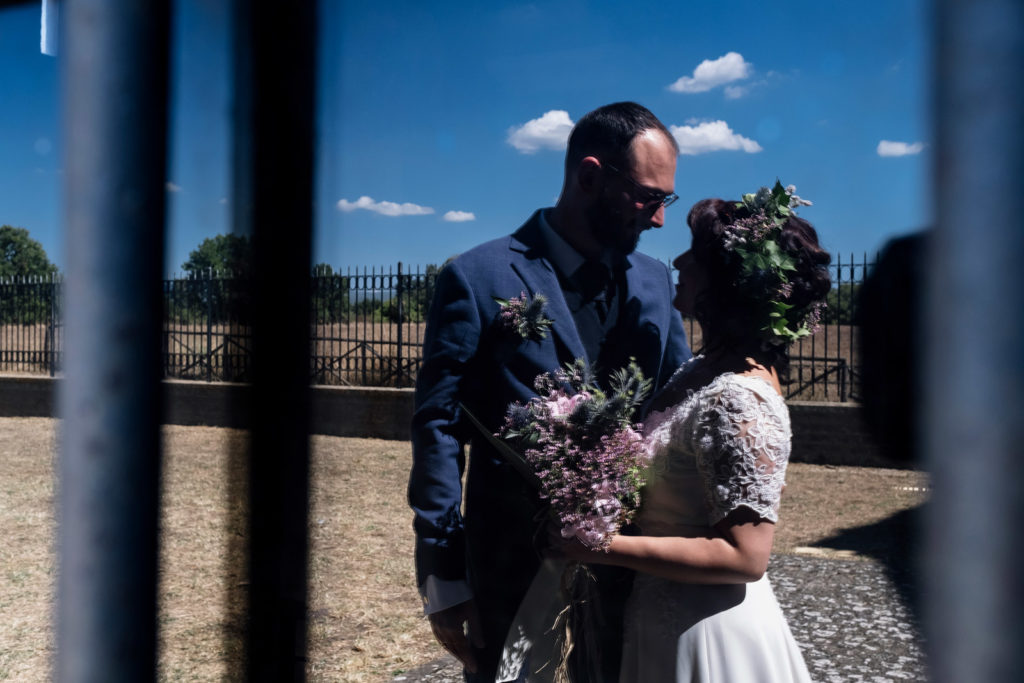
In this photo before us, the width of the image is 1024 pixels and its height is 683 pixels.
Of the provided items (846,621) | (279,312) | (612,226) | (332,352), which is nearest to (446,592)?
(612,226)

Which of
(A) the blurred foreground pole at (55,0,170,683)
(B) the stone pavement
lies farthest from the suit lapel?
(B) the stone pavement

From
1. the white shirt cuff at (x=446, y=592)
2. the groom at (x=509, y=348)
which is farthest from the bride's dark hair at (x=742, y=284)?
the white shirt cuff at (x=446, y=592)

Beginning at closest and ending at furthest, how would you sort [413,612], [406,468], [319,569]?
[413,612] < [319,569] < [406,468]

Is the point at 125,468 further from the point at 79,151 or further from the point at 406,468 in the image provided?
the point at 406,468

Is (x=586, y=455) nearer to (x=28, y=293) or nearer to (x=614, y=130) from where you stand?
(x=614, y=130)

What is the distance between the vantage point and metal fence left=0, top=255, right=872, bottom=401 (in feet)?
34.0

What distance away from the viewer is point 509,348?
1.88 m

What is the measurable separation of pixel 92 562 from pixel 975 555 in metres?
1.12

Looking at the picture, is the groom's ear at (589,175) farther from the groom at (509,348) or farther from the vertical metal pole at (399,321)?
the vertical metal pole at (399,321)

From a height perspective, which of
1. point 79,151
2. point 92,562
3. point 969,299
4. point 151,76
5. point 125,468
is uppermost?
point 151,76

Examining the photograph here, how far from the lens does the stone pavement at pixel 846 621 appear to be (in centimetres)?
354

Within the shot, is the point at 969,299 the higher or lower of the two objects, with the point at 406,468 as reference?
higher

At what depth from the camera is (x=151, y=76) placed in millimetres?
1208

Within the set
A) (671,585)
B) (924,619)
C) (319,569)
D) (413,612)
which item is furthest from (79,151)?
(319,569)
